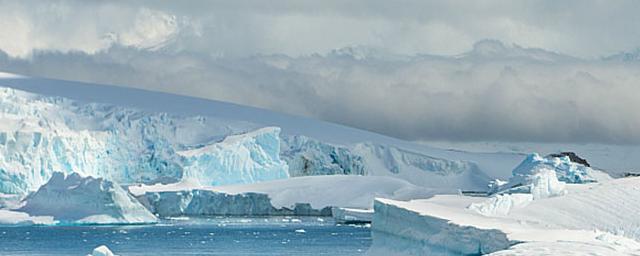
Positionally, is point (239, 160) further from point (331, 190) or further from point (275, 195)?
point (331, 190)

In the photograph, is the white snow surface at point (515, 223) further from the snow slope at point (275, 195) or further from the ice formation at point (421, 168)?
the ice formation at point (421, 168)

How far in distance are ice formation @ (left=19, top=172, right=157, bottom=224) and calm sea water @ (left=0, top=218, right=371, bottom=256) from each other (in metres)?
0.65

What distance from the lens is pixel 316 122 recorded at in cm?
6450

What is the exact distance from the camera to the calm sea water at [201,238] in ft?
106

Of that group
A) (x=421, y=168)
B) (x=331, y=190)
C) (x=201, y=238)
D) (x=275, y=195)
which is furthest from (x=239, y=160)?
(x=201, y=238)

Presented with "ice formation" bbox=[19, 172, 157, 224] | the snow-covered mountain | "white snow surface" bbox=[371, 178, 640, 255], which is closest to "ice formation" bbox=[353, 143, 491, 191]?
the snow-covered mountain

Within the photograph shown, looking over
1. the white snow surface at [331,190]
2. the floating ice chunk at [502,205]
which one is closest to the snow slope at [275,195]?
the white snow surface at [331,190]

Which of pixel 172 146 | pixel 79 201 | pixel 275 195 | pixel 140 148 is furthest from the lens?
pixel 172 146

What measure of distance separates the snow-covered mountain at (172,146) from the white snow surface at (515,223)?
26.9 meters

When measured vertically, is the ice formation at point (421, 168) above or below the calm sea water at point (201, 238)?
above

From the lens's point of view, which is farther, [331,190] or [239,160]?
Result: [239,160]

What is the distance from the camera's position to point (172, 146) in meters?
49.8

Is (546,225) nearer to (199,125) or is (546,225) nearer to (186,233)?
(186,233)

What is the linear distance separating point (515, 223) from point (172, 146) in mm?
34617
